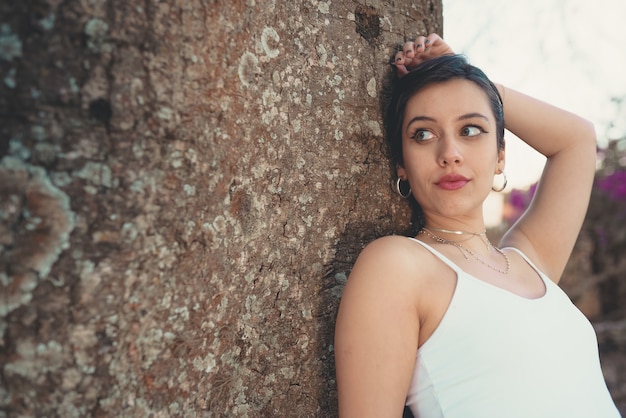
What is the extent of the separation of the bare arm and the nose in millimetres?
463

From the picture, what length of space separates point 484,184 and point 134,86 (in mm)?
1281

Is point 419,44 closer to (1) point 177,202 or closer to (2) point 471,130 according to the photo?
(2) point 471,130

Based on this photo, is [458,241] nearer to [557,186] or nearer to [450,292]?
[450,292]

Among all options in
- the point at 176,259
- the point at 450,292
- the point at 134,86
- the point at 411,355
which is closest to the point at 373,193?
the point at 450,292

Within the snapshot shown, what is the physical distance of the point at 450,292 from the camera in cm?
157

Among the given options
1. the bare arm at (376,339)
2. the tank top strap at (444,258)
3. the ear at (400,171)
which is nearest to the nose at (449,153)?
the ear at (400,171)

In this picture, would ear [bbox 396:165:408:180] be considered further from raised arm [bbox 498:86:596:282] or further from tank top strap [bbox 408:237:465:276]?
raised arm [bbox 498:86:596:282]

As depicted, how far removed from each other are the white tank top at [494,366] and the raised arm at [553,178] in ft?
2.13

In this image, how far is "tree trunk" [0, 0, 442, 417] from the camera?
3.19 feet

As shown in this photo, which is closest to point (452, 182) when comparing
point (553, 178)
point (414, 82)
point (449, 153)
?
point (449, 153)

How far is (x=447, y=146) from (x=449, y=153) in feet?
0.10

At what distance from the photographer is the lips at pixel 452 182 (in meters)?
1.76

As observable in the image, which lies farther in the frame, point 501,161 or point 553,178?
point 553,178

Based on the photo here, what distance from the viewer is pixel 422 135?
1.79 meters
